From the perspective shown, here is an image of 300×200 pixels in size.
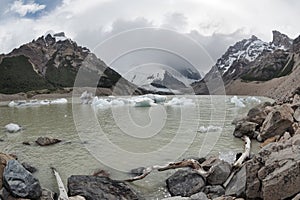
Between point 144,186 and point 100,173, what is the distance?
1.81 meters

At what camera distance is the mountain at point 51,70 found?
10128 centimetres

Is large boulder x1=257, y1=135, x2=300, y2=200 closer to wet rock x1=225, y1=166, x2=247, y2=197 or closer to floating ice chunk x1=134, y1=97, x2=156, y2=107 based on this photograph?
wet rock x1=225, y1=166, x2=247, y2=197

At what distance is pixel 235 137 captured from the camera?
17391 millimetres

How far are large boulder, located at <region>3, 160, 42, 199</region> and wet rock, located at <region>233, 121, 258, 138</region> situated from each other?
38.9ft

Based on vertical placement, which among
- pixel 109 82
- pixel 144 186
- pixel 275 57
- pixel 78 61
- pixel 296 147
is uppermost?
pixel 275 57

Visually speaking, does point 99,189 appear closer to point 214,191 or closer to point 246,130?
point 214,191

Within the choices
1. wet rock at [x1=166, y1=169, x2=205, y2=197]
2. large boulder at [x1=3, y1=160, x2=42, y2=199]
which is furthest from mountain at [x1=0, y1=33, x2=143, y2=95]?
large boulder at [x1=3, y1=160, x2=42, y2=199]

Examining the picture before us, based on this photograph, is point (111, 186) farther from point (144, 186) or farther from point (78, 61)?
point (78, 61)

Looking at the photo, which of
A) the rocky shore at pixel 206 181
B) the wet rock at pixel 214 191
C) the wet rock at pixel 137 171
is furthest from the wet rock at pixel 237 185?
the wet rock at pixel 137 171

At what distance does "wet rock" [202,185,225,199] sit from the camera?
837cm

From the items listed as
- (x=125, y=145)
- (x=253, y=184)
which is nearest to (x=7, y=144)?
(x=125, y=145)

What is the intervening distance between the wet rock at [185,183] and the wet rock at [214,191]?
0.22m

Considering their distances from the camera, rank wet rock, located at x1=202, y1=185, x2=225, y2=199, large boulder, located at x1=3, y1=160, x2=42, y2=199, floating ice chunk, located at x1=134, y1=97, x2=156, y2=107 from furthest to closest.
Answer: floating ice chunk, located at x1=134, y1=97, x2=156, y2=107, wet rock, located at x1=202, y1=185, x2=225, y2=199, large boulder, located at x1=3, y1=160, x2=42, y2=199

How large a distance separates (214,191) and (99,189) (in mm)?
3024
